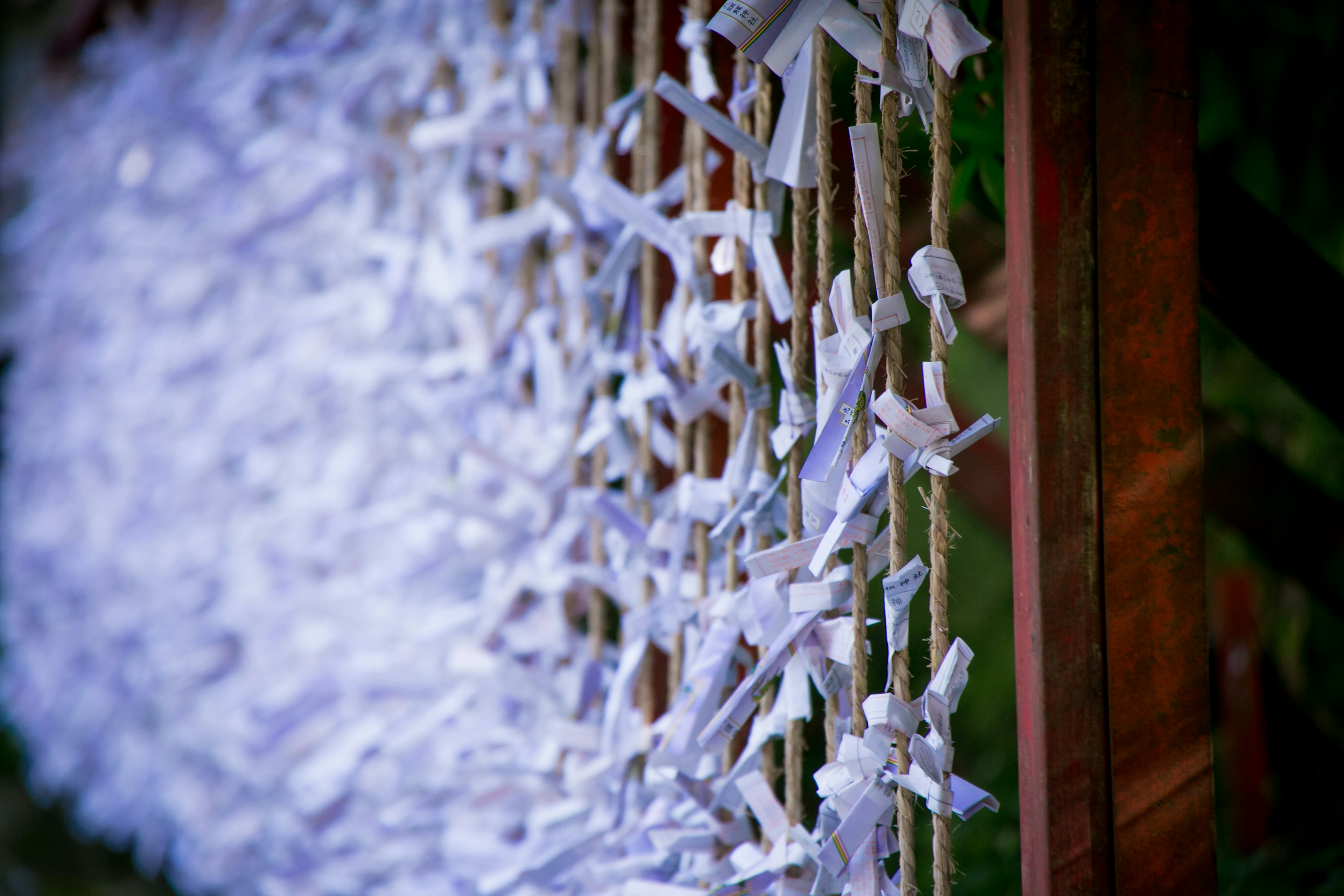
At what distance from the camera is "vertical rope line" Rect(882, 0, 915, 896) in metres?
0.39

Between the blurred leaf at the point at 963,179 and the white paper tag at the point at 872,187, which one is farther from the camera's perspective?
the blurred leaf at the point at 963,179

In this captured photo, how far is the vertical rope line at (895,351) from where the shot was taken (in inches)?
15.2

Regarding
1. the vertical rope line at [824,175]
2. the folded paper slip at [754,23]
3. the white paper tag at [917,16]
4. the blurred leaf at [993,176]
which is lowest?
the blurred leaf at [993,176]

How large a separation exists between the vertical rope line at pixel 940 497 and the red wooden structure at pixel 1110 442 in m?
0.03

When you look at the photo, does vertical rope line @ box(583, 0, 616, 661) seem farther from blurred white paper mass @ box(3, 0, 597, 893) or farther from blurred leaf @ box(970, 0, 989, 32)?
→ blurred leaf @ box(970, 0, 989, 32)

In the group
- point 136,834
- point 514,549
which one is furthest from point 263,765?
point 136,834

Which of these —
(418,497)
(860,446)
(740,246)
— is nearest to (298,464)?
(418,497)

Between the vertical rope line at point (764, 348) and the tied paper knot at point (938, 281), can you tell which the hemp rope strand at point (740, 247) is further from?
the tied paper knot at point (938, 281)

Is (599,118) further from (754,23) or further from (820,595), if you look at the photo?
→ (820,595)

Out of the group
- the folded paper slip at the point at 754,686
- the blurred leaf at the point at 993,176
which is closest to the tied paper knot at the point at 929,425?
the folded paper slip at the point at 754,686

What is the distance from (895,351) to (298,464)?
86 cm

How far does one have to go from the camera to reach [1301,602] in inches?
54.1

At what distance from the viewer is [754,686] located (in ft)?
1.53

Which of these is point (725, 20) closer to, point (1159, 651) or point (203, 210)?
point (1159, 651)
